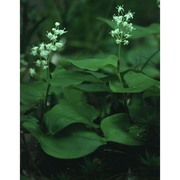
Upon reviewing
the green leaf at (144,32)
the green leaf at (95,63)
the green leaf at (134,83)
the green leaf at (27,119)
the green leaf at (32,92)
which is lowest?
the green leaf at (27,119)

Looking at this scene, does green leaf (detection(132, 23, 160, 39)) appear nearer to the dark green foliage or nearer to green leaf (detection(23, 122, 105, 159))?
the dark green foliage

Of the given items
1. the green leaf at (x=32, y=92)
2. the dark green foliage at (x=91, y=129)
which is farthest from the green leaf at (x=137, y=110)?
the green leaf at (x=32, y=92)

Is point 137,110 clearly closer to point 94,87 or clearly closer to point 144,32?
point 94,87

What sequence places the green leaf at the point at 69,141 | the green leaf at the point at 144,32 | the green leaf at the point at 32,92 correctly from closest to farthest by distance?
the green leaf at the point at 69,141, the green leaf at the point at 32,92, the green leaf at the point at 144,32

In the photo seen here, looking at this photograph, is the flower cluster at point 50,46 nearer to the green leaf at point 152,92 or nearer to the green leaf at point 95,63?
the green leaf at point 95,63

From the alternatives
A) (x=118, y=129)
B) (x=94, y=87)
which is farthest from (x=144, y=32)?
(x=118, y=129)

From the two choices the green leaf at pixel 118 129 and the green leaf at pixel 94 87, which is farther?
the green leaf at pixel 94 87
